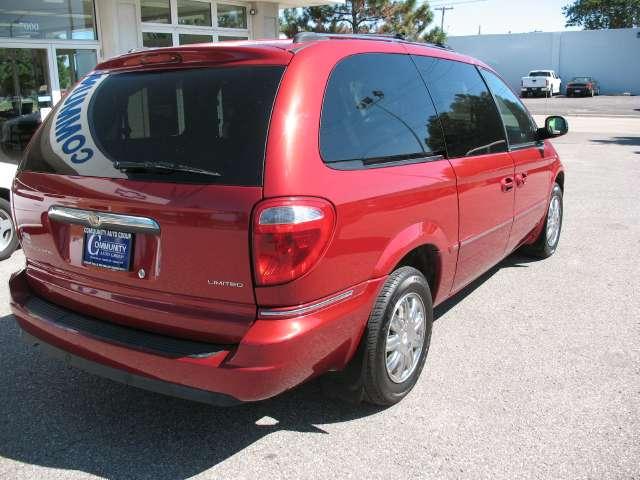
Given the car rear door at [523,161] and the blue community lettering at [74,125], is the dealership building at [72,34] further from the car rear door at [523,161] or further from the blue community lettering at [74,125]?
the car rear door at [523,161]

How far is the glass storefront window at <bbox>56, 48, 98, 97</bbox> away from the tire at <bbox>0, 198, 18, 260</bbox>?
17.1ft

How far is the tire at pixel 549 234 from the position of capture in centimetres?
577

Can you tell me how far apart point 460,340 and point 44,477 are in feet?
8.60

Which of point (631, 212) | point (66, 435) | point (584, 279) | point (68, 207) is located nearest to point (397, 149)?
point (68, 207)

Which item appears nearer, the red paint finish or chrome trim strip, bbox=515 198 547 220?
the red paint finish

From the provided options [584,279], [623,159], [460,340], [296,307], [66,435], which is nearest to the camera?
[296,307]

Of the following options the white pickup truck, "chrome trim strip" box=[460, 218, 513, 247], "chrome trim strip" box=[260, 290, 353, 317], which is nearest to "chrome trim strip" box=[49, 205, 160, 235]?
"chrome trim strip" box=[260, 290, 353, 317]

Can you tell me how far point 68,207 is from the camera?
2795mm

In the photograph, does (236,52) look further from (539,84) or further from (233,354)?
(539,84)

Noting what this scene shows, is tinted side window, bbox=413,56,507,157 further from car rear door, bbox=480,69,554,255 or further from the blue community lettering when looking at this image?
the blue community lettering

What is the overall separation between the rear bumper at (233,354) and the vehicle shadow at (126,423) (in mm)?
439

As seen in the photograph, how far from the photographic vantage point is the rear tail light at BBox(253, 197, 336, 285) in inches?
93.7

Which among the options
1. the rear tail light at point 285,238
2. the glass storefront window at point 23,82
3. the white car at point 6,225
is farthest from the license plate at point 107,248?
the glass storefront window at point 23,82

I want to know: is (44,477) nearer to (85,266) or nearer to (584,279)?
(85,266)
